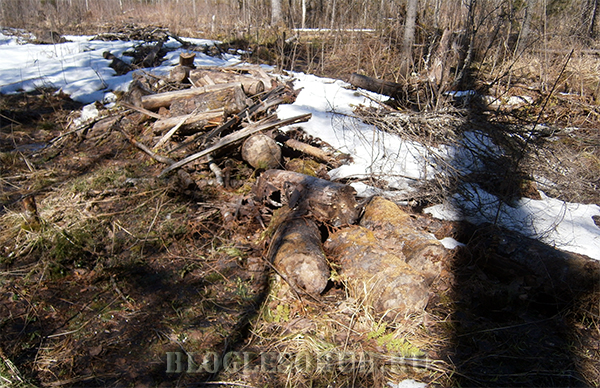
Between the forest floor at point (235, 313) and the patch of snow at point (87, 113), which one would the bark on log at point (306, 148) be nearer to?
the forest floor at point (235, 313)

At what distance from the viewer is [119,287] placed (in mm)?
2904

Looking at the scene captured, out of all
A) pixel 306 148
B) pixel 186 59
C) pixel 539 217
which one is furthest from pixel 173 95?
pixel 539 217

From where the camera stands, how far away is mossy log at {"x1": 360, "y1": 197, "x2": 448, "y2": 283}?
280 cm

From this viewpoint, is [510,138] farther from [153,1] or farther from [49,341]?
[153,1]

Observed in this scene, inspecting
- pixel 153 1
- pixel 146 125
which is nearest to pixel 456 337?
pixel 146 125

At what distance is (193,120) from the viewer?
5.36 metres

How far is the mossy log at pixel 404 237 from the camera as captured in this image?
2799 millimetres

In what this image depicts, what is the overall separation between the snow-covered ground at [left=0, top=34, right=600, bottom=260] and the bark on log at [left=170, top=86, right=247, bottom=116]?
77 cm

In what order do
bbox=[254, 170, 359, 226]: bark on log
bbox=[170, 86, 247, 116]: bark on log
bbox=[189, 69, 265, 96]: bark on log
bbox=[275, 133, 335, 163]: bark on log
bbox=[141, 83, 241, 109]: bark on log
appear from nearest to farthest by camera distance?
bbox=[254, 170, 359, 226]: bark on log
bbox=[275, 133, 335, 163]: bark on log
bbox=[170, 86, 247, 116]: bark on log
bbox=[141, 83, 241, 109]: bark on log
bbox=[189, 69, 265, 96]: bark on log

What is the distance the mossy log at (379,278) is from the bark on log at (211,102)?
3.45 metres

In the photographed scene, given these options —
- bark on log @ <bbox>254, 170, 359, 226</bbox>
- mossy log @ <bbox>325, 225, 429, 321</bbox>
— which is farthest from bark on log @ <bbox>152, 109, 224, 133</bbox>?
mossy log @ <bbox>325, 225, 429, 321</bbox>

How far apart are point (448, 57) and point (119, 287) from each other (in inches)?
253

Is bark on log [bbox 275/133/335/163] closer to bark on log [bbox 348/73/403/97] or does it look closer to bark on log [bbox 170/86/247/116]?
bark on log [bbox 170/86/247/116]

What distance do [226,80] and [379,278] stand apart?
5.31 m
